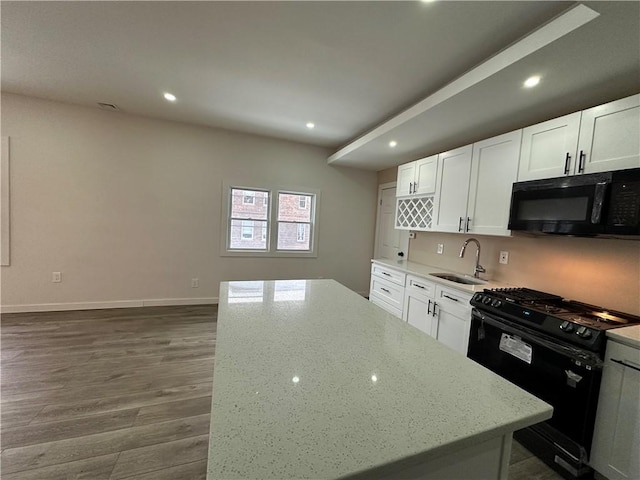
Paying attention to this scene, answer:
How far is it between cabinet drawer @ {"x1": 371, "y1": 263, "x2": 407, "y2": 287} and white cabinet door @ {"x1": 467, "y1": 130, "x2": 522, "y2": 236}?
3.03 ft

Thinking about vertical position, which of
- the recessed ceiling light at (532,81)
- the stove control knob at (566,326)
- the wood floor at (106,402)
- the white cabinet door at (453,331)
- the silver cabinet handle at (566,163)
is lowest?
the wood floor at (106,402)

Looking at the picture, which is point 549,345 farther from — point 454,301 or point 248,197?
point 248,197

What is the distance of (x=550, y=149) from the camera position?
204cm

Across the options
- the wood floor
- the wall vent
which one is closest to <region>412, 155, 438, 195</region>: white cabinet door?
the wood floor

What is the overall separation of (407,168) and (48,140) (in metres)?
4.67

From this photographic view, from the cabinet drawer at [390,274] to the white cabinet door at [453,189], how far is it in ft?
2.22

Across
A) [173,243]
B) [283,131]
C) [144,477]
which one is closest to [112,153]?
[173,243]

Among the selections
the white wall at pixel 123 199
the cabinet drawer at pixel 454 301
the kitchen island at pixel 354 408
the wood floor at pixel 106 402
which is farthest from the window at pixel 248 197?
the kitchen island at pixel 354 408

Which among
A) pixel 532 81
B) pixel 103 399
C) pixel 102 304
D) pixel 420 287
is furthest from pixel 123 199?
pixel 532 81

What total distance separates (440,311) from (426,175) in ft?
5.39

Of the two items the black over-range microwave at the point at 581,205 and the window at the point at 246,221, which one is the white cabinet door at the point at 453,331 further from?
the window at the point at 246,221

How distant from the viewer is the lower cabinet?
234 cm

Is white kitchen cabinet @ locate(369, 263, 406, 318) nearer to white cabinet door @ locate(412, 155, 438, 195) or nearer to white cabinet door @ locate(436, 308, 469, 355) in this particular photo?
white cabinet door @ locate(436, 308, 469, 355)

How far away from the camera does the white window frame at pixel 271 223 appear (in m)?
4.29
